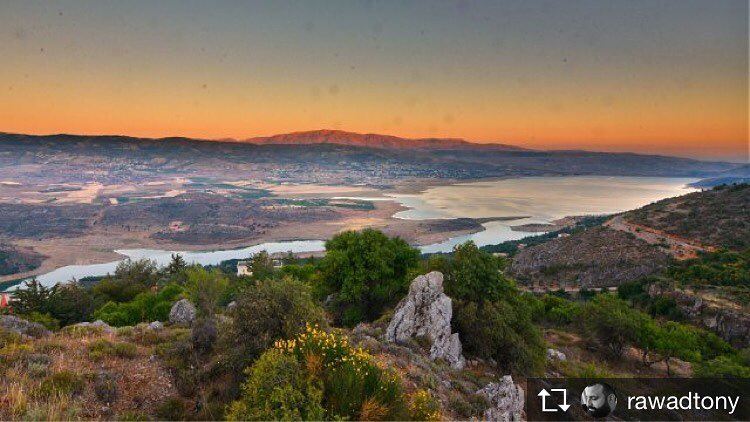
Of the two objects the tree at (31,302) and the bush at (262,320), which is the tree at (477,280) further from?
the tree at (31,302)

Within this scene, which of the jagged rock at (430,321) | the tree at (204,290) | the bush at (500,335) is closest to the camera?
the jagged rock at (430,321)

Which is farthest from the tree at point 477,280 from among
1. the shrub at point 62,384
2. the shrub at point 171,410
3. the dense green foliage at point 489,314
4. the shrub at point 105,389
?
the shrub at point 62,384

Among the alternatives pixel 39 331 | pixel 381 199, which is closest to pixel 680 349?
pixel 39 331

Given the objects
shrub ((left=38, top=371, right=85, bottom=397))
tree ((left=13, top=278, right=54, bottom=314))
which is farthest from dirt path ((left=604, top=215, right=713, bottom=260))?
tree ((left=13, top=278, right=54, bottom=314))

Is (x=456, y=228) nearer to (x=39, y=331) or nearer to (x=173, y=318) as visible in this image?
(x=173, y=318)

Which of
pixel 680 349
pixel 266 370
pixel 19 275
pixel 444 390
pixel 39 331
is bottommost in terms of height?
pixel 19 275

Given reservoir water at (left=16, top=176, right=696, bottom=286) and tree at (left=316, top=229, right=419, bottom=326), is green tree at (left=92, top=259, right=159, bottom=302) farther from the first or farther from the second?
reservoir water at (left=16, top=176, right=696, bottom=286)

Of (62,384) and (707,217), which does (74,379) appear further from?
(707,217)
